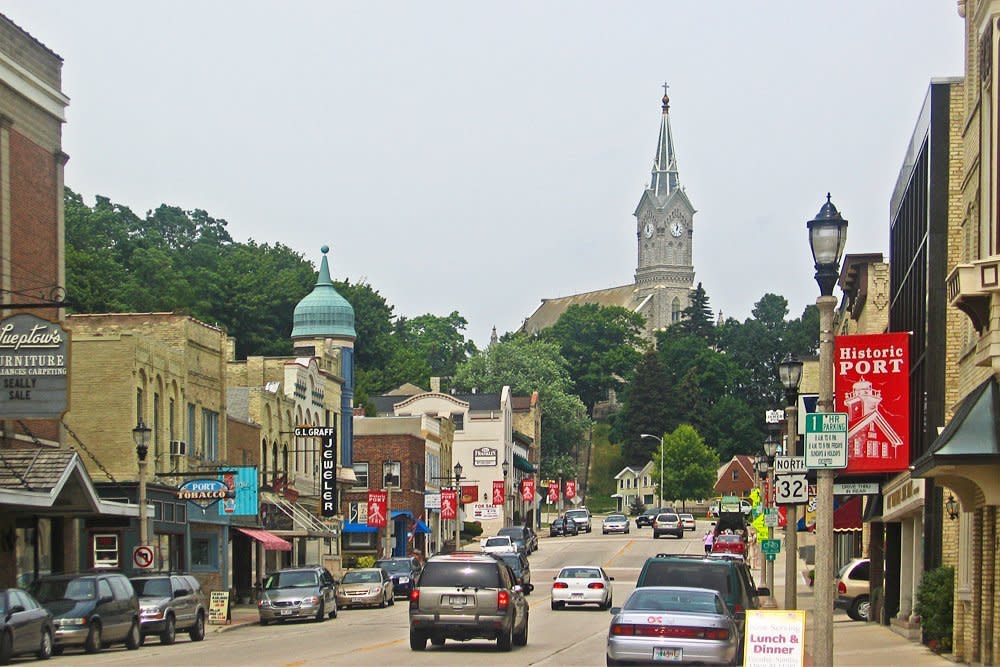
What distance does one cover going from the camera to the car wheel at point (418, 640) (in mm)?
30747

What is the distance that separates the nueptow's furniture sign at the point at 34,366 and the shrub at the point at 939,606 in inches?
724

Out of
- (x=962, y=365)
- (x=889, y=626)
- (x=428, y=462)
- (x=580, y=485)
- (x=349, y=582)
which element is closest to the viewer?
(x=962, y=365)

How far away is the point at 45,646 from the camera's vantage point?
97.1 feet

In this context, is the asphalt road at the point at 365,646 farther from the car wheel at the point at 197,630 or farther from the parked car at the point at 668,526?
the parked car at the point at 668,526

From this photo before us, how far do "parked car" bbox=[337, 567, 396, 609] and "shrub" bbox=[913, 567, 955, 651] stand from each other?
2312cm

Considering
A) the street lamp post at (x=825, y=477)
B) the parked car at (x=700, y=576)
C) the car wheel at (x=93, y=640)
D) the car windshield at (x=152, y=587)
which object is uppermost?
the street lamp post at (x=825, y=477)

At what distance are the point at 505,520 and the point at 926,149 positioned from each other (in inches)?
3210

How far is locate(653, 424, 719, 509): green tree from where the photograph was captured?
500 ft

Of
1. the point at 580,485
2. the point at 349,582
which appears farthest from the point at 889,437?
the point at 580,485

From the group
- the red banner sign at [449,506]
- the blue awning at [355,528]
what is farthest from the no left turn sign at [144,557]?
the blue awning at [355,528]

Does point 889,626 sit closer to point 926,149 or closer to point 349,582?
point 926,149

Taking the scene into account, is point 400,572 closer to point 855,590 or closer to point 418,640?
point 855,590

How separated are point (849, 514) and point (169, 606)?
73.1 ft

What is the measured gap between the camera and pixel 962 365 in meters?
28.9
